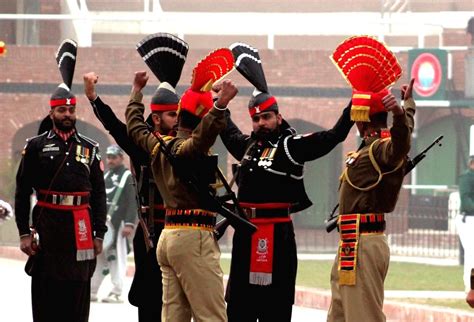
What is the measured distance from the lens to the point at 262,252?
11.5 m

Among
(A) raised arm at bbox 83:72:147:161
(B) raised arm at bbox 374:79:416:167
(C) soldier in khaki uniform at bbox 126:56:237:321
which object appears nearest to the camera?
(B) raised arm at bbox 374:79:416:167

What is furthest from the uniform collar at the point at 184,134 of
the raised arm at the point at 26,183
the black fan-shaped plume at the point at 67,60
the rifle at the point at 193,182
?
the raised arm at the point at 26,183

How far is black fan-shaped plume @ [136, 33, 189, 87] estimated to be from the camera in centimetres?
1129

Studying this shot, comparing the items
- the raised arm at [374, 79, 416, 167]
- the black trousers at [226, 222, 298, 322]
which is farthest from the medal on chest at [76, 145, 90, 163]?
the raised arm at [374, 79, 416, 167]

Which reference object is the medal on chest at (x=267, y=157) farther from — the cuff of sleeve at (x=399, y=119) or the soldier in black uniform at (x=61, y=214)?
the cuff of sleeve at (x=399, y=119)

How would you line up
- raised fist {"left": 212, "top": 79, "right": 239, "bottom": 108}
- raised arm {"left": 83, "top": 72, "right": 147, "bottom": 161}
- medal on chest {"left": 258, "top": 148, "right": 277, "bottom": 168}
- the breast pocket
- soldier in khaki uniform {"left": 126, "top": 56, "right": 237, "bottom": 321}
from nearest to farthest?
raised fist {"left": 212, "top": 79, "right": 239, "bottom": 108} → soldier in khaki uniform {"left": 126, "top": 56, "right": 237, "bottom": 321} → medal on chest {"left": 258, "top": 148, "right": 277, "bottom": 168} → raised arm {"left": 83, "top": 72, "right": 147, "bottom": 161} → the breast pocket

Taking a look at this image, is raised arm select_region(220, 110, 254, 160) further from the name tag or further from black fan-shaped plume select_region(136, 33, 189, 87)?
the name tag

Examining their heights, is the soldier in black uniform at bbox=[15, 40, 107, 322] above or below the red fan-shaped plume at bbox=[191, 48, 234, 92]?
below

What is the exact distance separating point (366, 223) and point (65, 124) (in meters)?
3.04

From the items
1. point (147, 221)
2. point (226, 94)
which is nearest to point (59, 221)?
point (147, 221)

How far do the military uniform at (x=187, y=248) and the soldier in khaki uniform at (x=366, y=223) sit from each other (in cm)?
80

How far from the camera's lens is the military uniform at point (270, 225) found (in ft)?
37.6

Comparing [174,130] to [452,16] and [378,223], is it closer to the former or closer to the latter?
[378,223]

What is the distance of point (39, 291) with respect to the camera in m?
12.4
